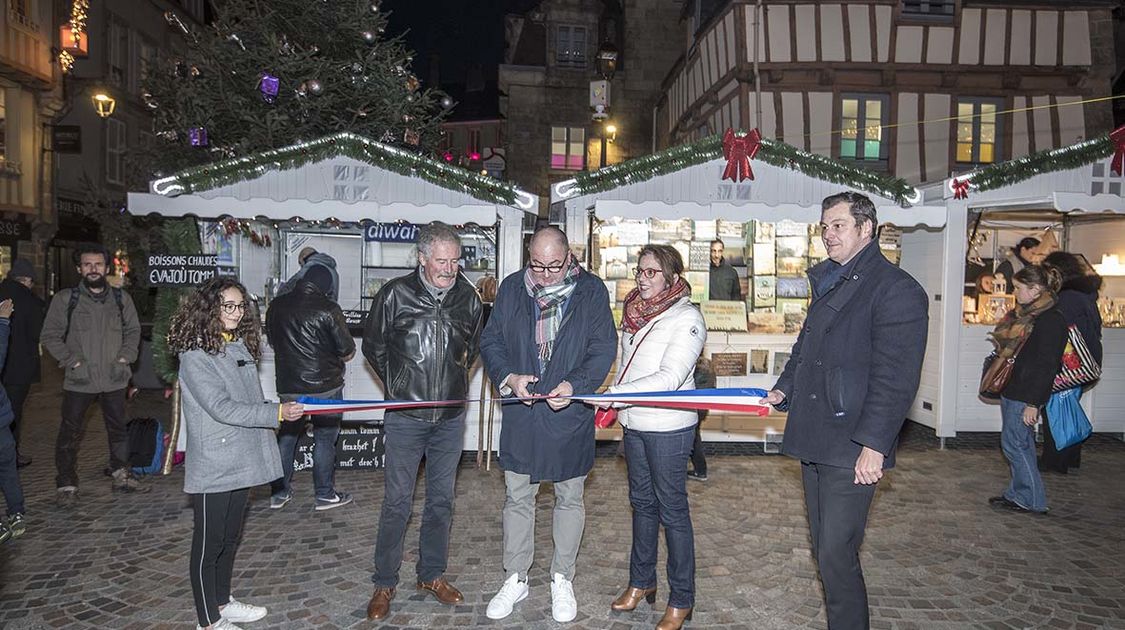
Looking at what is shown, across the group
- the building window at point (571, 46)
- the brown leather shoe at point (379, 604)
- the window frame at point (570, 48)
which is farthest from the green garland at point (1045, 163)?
the building window at point (571, 46)

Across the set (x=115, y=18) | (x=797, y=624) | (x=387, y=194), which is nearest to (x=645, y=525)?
(x=797, y=624)

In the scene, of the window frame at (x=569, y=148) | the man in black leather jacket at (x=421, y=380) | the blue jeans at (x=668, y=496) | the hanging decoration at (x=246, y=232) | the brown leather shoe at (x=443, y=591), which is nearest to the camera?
the blue jeans at (x=668, y=496)

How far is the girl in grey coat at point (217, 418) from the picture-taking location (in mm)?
3348

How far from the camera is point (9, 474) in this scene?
4863 millimetres

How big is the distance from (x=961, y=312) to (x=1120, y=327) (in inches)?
82.0

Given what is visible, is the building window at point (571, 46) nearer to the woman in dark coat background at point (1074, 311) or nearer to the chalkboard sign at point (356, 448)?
the woman in dark coat background at point (1074, 311)

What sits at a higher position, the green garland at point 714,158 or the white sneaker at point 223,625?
the green garland at point 714,158

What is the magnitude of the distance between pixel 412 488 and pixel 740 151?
210 inches

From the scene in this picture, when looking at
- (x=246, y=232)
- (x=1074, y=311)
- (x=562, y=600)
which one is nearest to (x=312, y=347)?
(x=562, y=600)

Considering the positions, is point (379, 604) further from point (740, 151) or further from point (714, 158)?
point (740, 151)

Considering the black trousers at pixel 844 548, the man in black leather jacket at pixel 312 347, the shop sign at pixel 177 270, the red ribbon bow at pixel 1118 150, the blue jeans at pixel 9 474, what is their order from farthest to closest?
the red ribbon bow at pixel 1118 150
the shop sign at pixel 177 270
the man in black leather jacket at pixel 312 347
the blue jeans at pixel 9 474
the black trousers at pixel 844 548

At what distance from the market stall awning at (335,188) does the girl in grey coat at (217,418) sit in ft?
12.3

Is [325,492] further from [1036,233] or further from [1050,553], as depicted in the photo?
[1036,233]

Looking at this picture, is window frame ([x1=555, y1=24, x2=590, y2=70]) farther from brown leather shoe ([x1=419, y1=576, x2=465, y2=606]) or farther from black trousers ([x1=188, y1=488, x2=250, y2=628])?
black trousers ([x1=188, y1=488, x2=250, y2=628])
